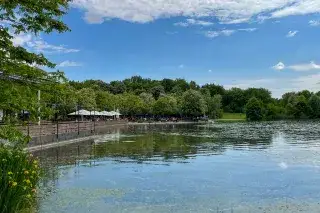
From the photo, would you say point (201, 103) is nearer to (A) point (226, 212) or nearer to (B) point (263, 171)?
(B) point (263, 171)

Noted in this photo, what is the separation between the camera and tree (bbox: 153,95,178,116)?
136000 mm

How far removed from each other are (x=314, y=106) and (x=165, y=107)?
65.3 meters

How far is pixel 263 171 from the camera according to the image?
23422mm

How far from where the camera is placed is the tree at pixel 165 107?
13600 cm

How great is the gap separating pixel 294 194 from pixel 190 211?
5.34 meters

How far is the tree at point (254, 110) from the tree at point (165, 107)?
3867 cm

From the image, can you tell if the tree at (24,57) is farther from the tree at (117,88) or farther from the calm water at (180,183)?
the tree at (117,88)

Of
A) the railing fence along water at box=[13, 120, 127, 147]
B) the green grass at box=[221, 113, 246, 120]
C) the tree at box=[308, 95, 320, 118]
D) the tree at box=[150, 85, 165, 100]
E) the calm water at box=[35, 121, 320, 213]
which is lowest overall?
the calm water at box=[35, 121, 320, 213]

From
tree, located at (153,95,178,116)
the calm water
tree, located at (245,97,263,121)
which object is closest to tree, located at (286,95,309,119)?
tree, located at (245,97,263,121)

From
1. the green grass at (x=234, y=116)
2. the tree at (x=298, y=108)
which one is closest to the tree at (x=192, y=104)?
the green grass at (x=234, y=116)

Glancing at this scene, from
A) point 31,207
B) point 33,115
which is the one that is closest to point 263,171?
point 31,207

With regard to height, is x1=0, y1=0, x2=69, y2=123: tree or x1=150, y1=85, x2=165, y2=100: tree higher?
x1=150, y1=85, x2=165, y2=100: tree

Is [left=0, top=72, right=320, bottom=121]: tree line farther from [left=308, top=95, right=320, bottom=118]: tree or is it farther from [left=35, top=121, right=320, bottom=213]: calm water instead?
[left=35, top=121, right=320, bottom=213]: calm water

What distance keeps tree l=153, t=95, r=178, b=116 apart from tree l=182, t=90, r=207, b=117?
3519mm
